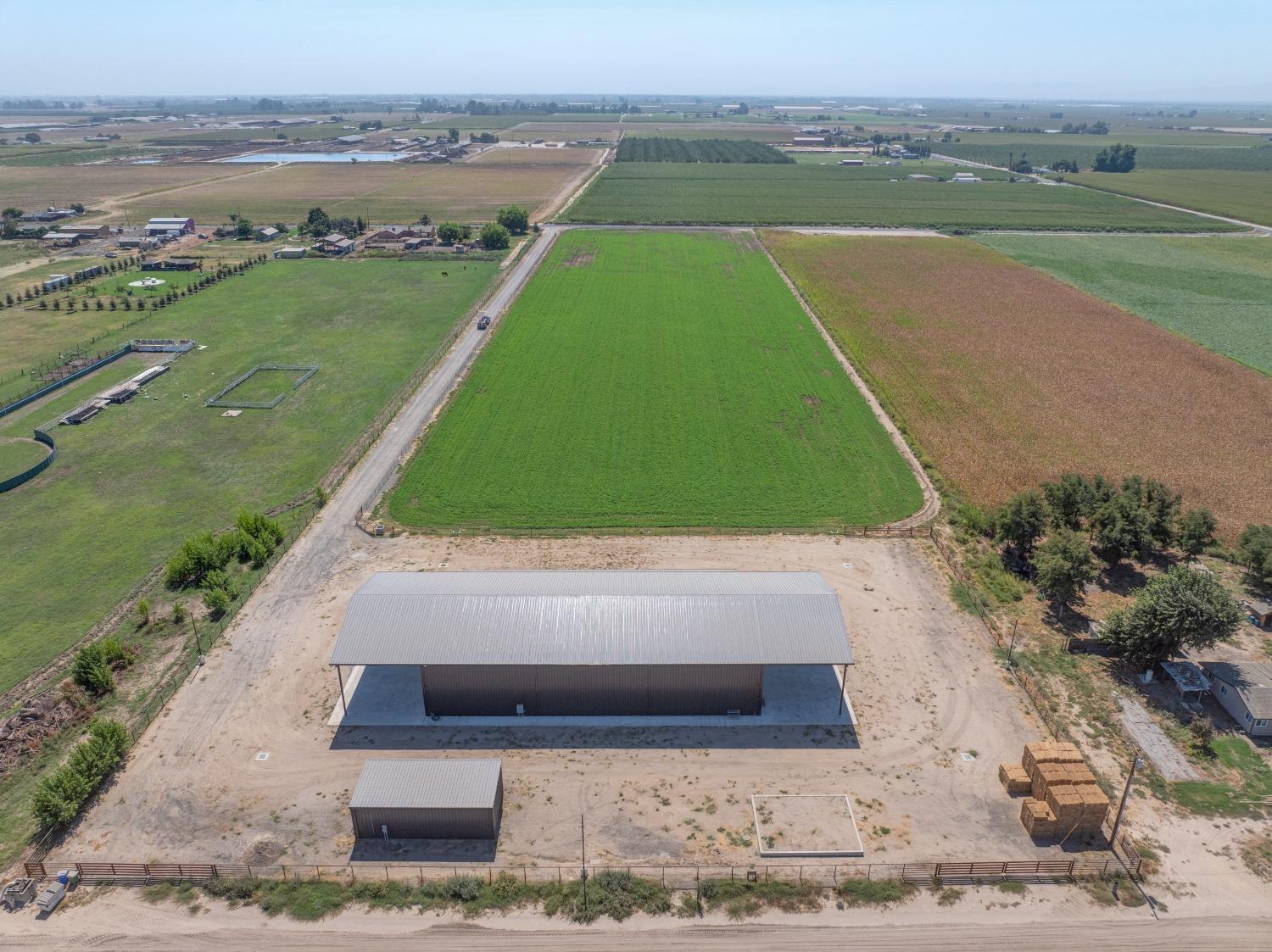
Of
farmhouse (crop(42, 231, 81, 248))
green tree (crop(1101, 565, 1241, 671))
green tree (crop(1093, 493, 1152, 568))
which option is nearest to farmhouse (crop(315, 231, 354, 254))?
farmhouse (crop(42, 231, 81, 248))

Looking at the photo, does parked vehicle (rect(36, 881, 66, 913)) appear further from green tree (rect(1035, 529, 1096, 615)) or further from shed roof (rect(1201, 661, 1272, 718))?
shed roof (rect(1201, 661, 1272, 718))

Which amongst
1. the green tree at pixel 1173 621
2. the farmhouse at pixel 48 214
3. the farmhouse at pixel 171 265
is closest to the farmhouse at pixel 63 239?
the farmhouse at pixel 48 214

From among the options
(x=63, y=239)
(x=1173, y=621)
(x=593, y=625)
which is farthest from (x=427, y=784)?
(x=63, y=239)

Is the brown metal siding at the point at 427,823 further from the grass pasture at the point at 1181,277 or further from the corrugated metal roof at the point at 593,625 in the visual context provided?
the grass pasture at the point at 1181,277

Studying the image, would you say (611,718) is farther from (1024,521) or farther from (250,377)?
(250,377)

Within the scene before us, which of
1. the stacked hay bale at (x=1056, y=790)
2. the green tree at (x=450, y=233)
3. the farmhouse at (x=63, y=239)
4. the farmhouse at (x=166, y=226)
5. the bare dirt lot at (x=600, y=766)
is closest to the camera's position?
the stacked hay bale at (x=1056, y=790)

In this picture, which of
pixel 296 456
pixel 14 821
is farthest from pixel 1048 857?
pixel 296 456

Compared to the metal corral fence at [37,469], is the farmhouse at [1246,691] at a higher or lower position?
lower

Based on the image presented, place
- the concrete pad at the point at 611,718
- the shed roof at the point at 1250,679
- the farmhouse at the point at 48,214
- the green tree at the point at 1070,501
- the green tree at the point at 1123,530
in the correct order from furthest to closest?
the farmhouse at the point at 48,214 → the green tree at the point at 1070,501 → the green tree at the point at 1123,530 → the concrete pad at the point at 611,718 → the shed roof at the point at 1250,679
